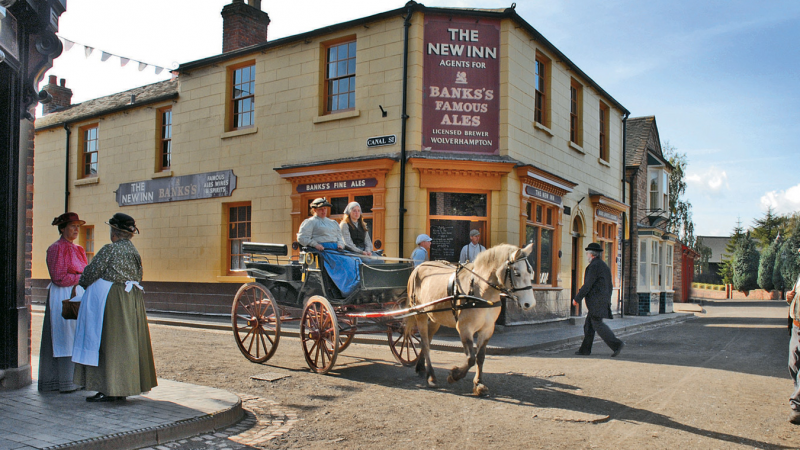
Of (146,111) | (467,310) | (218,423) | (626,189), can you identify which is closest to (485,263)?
(467,310)

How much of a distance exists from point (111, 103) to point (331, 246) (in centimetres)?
1530

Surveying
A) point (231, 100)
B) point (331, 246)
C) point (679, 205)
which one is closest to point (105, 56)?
point (231, 100)

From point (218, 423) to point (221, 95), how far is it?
40.8ft

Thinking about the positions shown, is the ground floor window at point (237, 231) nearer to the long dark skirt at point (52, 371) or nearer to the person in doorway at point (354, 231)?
the person in doorway at point (354, 231)

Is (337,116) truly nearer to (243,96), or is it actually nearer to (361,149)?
(361,149)

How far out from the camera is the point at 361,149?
13.3 metres

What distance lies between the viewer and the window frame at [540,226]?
45.8 feet

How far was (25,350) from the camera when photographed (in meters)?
6.04

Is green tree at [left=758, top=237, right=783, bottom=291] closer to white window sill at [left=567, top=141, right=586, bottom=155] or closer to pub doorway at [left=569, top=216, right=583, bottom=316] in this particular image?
pub doorway at [left=569, top=216, right=583, bottom=316]

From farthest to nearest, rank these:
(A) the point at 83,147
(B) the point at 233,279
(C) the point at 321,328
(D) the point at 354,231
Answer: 1. (A) the point at 83,147
2. (B) the point at 233,279
3. (D) the point at 354,231
4. (C) the point at 321,328

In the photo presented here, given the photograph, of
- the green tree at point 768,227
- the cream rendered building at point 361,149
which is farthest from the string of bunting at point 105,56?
the green tree at point 768,227

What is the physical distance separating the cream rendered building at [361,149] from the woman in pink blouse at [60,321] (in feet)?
16.9

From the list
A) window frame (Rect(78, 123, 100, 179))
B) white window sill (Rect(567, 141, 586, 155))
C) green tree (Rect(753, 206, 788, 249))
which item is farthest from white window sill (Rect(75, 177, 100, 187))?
green tree (Rect(753, 206, 788, 249))

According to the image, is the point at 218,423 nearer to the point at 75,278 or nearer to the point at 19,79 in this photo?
the point at 75,278
